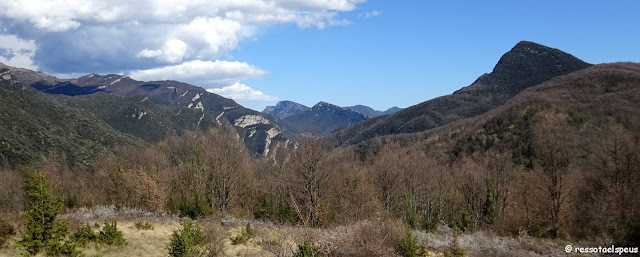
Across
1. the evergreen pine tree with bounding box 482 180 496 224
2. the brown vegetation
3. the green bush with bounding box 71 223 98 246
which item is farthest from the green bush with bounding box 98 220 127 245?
the evergreen pine tree with bounding box 482 180 496 224

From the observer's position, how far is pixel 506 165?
48.4 meters

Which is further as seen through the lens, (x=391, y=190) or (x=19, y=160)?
(x=19, y=160)

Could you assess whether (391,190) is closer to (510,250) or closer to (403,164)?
(403,164)

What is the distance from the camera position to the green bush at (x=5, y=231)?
1744cm

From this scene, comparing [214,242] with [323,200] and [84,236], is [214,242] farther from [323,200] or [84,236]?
[323,200]

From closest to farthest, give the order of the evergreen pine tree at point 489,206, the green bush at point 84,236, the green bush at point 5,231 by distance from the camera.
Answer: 1. the green bush at point 5,231
2. the green bush at point 84,236
3. the evergreen pine tree at point 489,206

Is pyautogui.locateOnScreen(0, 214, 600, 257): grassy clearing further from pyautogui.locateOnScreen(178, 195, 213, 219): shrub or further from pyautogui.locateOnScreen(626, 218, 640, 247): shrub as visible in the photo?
pyautogui.locateOnScreen(626, 218, 640, 247): shrub

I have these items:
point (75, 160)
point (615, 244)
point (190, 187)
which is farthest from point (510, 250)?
point (75, 160)

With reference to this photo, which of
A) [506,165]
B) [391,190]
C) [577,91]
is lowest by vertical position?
[391,190]

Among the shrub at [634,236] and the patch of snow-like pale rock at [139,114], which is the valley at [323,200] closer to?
the shrub at [634,236]

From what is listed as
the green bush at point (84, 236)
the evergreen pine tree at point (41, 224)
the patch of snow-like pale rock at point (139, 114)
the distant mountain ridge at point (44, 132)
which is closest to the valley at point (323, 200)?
the evergreen pine tree at point (41, 224)

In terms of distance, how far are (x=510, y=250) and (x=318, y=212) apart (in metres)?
14.2

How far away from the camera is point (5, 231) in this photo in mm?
18062

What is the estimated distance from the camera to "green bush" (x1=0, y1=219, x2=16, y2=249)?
1744 centimetres
